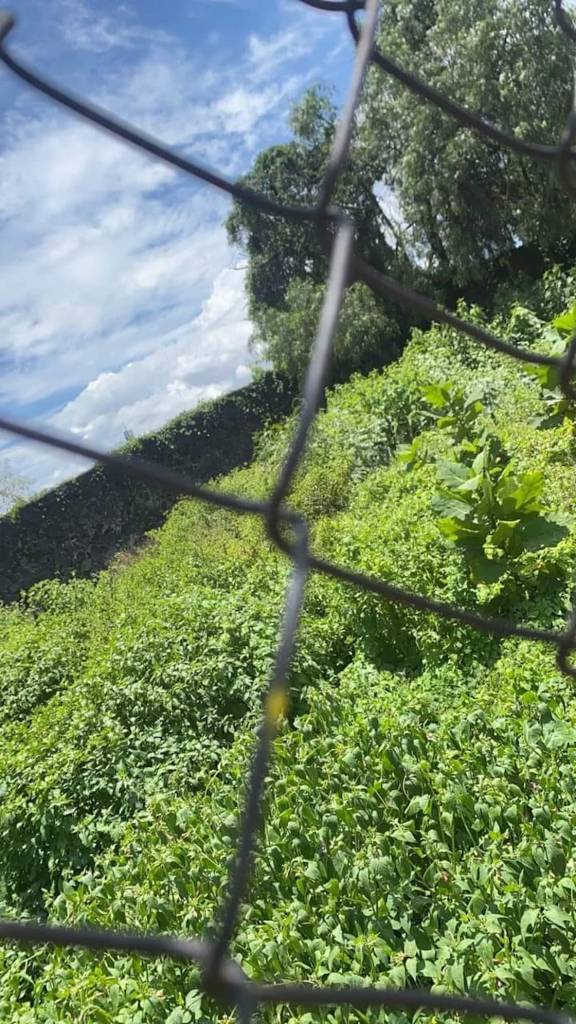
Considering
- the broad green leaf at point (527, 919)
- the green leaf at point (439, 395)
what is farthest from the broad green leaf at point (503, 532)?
the broad green leaf at point (527, 919)

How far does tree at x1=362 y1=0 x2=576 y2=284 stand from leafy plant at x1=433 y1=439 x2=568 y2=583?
27.9 feet

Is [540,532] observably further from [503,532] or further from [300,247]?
[300,247]

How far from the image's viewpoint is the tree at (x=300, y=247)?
43.8 ft

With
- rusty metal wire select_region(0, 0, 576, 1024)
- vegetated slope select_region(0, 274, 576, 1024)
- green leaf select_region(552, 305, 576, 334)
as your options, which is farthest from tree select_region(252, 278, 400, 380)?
rusty metal wire select_region(0, 0, 576, 1024)

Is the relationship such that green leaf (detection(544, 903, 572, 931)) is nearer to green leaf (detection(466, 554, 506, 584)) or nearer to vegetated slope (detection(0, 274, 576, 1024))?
vegetated slope (detection(0, 274, 576, 1024))

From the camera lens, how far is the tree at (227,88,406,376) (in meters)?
13.3

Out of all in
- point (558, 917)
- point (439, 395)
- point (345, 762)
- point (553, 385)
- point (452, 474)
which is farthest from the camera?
point (439, 395)

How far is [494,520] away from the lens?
12.2ft

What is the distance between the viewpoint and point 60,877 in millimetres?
3256

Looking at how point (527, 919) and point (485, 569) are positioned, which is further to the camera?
point (485, 569)

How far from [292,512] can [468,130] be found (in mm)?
12371

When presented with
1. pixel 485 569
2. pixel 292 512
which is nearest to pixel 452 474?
pixel 485 569

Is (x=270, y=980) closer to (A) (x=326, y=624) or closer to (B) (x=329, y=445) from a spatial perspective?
(A) (x=326, y=624)

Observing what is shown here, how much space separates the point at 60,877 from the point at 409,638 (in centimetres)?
185
